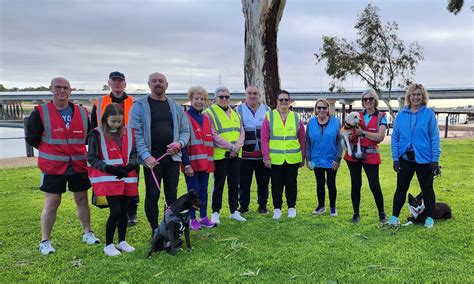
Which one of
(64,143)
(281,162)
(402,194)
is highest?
(64,143)

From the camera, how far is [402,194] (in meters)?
5.19

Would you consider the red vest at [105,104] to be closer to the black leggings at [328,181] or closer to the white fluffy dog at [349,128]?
the black leggings at [328,181]

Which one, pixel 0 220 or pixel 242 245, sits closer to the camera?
Result: pixel 242 245

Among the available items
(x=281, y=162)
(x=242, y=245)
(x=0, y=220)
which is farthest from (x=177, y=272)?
(x=0, y=220)

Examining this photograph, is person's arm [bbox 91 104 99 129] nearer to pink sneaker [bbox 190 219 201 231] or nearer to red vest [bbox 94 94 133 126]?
red vest [bbox 94 94 133 126]

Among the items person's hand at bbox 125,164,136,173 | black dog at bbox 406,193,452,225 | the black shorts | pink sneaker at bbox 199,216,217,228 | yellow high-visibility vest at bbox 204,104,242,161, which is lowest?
pink sneaker at bbox 199,216,217,228

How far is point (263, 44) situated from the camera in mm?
8727

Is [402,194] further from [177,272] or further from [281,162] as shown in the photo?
[177,272]

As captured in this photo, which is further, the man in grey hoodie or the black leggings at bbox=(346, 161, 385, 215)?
the black leggings at bbox=(346, 161, 385, 215)

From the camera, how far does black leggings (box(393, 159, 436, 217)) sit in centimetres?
499

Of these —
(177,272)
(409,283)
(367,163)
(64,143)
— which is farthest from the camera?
(367,163)

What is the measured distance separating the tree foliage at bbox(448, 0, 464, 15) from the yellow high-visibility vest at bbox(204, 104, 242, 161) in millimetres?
19189

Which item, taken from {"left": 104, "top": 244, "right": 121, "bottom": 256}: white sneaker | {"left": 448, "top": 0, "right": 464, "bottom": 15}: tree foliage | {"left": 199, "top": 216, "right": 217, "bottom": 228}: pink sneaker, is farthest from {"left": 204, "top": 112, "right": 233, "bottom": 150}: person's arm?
{"left": 448, "top": 0, "right": 464, "bottom": 15}: tree foliage

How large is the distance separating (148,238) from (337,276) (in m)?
2.51
